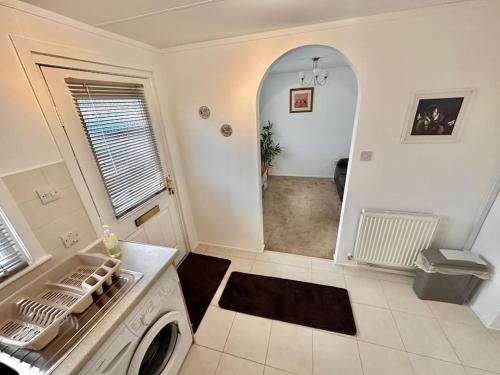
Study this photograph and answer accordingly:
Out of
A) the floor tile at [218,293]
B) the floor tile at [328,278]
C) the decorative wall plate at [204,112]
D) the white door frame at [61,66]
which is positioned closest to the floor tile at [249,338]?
the floor tile at [218,293]

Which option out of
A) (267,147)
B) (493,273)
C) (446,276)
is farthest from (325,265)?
(267,147)

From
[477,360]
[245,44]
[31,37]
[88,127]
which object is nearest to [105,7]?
[31,37]

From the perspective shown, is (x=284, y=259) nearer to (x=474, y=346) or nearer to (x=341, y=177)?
(x=474, y=346)

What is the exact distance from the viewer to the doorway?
3.33 meters

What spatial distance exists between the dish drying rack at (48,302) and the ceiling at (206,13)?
1412mm

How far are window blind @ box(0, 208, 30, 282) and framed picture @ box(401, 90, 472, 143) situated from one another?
2596 millimetres

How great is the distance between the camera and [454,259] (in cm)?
168

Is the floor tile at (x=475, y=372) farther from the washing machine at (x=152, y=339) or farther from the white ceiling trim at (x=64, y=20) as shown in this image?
the white ceiling trim at (x=64, y=20)

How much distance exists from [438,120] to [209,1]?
5.89ft

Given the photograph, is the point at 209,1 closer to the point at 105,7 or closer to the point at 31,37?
the point at 105,7

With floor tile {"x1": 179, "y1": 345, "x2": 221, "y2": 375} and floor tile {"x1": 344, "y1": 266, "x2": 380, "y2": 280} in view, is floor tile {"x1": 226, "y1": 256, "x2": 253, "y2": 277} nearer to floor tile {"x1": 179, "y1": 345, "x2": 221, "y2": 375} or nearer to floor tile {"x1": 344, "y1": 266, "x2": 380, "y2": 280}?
floor tile {"x1": 179, "y1": 345, "x2": 221, "y2": 375}

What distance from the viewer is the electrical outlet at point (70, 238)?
1225mm

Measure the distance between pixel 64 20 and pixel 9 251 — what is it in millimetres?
1308

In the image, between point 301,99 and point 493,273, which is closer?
point 493,273
